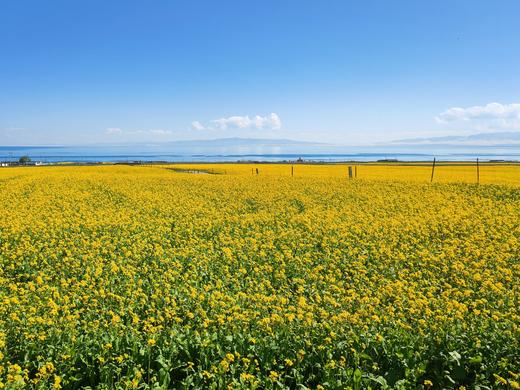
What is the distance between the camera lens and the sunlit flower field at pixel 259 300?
4996 millimetres

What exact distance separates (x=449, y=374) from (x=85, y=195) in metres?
22.9

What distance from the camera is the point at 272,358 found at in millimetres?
5199

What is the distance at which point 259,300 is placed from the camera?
724 centimetres

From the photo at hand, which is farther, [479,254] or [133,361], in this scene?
[479,254]

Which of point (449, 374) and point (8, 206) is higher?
point (8, 206)

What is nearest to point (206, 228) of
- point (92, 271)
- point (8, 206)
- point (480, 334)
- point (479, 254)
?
point (92, 271)

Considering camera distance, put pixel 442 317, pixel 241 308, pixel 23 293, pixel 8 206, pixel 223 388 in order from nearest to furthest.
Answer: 1. pixel 223 388
2. pixel 442 317
3. pixel 241 308
4. pixel 23 293
5. pixel 8 206

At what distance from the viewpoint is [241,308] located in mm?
6832

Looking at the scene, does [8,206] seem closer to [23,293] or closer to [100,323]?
[23,293]

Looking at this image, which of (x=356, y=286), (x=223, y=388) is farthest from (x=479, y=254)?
(x=223, y=388)

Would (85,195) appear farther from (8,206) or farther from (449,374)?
(449,374)

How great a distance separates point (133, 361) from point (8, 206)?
17270 millimetres

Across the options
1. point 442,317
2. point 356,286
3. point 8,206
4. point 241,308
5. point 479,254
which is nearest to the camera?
point 442,317

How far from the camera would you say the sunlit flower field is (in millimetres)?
4996
